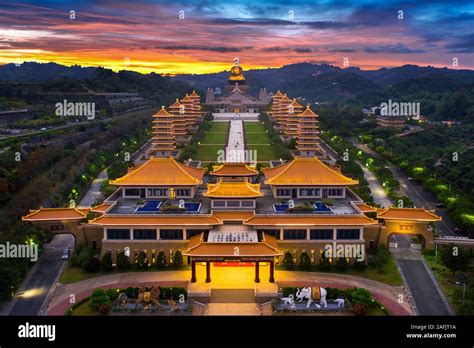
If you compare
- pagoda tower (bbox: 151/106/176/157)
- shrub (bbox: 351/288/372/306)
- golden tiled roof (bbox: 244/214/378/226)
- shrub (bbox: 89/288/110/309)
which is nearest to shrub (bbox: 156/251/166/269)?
shrub (bbox: 89/288/110/309)

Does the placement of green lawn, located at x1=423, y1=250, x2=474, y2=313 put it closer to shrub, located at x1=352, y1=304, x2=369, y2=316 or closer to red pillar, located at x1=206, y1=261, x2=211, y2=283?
shrub, located at x1=352, y1=304, x2=369, y2=316

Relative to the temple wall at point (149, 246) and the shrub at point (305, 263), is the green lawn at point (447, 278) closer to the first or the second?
the shrub at point (305, 263)

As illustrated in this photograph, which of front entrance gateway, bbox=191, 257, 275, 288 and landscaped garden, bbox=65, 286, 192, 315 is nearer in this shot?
landscaped garden, bbox=65, 286, 192, 315

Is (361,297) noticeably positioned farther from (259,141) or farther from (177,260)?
(259,141)

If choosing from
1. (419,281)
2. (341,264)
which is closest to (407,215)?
(419,281)

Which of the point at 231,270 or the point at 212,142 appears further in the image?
the point at 212,142

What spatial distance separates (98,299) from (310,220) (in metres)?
14.1

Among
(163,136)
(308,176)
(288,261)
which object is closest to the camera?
(288,261)

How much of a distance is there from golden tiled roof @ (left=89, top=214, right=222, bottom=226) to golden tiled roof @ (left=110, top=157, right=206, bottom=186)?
5170mm

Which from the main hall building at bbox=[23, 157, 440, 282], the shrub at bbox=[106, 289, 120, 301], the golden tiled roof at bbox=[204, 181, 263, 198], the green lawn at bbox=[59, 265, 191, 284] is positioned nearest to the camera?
the shrub at bbox=[106, 289, 120, 301]

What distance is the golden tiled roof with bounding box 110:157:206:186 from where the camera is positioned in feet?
119

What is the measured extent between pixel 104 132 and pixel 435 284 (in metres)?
56.8

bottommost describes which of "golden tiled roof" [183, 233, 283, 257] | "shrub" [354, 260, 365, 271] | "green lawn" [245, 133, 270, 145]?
"shrub" [354, 260, 365, 271]

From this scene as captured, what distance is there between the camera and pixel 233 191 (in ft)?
111
